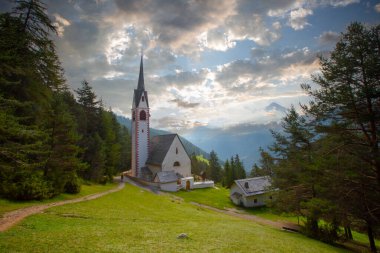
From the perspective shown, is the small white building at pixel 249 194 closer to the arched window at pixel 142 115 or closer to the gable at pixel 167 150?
the gable at pixel 167 150

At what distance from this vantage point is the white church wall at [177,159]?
53509mm

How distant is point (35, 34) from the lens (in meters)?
22.1

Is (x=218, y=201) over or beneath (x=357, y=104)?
beneath

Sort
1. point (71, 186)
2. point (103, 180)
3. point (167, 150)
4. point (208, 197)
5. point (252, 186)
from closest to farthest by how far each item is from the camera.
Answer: point (71, 186), point (103, 180), point (208, 197), point (252, 186), point (167, 150)

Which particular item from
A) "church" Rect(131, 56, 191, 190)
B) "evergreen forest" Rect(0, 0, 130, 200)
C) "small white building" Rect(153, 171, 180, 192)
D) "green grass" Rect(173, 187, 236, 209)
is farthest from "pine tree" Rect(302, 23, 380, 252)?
"church" Rect(131, 56, 191, 190)

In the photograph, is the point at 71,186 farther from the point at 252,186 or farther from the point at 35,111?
the point at 252,186

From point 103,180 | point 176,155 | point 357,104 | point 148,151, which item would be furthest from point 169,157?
point 357,104

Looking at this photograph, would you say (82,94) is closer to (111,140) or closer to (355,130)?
(111,140)

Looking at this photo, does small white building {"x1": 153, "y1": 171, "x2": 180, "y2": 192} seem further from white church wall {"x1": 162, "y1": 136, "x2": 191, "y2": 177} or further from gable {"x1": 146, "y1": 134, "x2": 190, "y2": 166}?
gable {"x1": 146, "y1": 134, "x2": 190, "y2": 166}

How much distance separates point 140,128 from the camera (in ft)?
187

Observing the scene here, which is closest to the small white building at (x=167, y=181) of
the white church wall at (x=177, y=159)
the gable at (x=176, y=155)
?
the white church wall at (x=177, y=159)

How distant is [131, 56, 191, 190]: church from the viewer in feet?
176

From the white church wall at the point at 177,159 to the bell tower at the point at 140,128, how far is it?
7.12 m

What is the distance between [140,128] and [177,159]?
11730 mm
